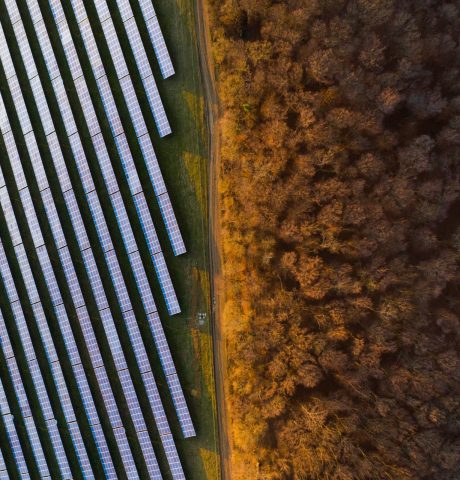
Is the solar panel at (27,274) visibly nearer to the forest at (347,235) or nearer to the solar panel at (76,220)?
the solar panel at (76,220)

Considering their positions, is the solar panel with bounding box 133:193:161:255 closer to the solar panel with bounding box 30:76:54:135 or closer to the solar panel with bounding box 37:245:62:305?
the solar panel with bounding box 37:245:62:305

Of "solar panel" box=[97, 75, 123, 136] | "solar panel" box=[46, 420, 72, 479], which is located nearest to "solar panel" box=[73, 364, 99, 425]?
"solar panel" box=[46, 420, 72, 479]

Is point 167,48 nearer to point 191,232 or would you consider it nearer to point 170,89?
point 170,89

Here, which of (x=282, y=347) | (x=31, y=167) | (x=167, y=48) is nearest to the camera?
(x=282, y=347)

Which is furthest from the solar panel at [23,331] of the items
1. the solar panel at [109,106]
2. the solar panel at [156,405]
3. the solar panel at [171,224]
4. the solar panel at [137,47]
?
the solar panel at [137,47]

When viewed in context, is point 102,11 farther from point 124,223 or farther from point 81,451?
point 81,451

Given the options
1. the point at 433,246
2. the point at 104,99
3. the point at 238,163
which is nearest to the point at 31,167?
the point at 104,99
